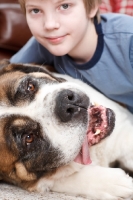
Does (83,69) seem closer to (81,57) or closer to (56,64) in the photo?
(81,57)

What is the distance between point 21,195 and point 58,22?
70 cm

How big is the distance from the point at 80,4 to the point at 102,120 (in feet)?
1.63

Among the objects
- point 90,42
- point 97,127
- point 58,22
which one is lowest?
point 97,127

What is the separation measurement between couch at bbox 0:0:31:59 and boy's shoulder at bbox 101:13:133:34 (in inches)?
35.2

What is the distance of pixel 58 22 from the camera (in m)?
1.45

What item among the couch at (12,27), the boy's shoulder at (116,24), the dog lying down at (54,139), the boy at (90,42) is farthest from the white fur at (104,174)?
the couch at (12,27)

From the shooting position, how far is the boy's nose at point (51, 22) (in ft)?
4.66

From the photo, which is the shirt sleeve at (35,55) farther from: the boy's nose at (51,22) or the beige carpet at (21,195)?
the beige carpet at (21,195)

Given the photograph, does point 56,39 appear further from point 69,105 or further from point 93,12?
point 69,105

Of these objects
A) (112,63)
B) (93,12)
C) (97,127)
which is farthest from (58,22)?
(97,127)

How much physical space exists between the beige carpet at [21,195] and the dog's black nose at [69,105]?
0.30m

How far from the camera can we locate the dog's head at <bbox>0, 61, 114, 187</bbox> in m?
1.29

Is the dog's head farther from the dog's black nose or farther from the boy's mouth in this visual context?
the boy's mouth

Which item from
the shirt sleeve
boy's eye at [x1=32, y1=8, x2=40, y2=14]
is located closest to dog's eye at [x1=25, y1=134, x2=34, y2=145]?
boy's eye at [x1=32, y1=8, x2=40, y2=14]
